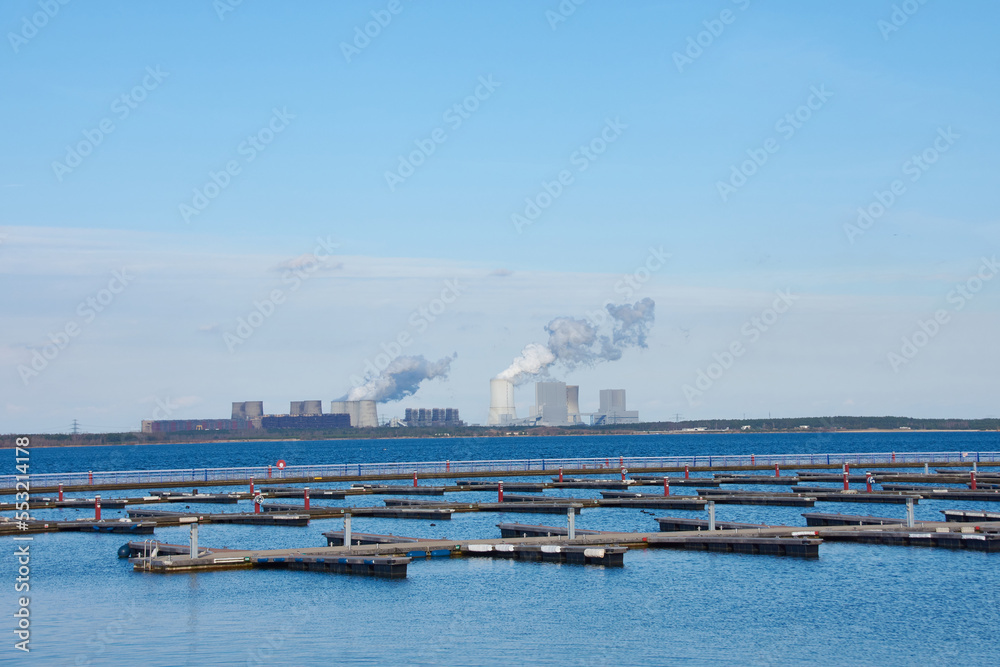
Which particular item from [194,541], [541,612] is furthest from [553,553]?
[194,541]

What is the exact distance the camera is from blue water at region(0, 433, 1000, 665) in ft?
105

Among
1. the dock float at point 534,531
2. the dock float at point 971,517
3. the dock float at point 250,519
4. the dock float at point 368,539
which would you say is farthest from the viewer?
the dock float at point 250,519

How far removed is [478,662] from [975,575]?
2331cm

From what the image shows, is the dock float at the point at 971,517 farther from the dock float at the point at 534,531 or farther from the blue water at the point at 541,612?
the dock float at the point at 534,531

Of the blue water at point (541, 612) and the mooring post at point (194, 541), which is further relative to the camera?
the mooring post at point (194, 541)

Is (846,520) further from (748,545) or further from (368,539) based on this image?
(368,539)

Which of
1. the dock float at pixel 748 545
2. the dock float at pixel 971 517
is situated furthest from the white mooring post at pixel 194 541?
the dock float at pixel 971 517

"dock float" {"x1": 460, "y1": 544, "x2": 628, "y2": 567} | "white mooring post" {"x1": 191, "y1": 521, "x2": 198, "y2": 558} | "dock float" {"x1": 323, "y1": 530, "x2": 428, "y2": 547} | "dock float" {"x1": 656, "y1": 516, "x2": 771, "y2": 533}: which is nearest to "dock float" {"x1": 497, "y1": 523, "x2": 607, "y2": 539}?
"dock float" {"x1": 460, "y1": 544, "x2": 628, "y2": 567}

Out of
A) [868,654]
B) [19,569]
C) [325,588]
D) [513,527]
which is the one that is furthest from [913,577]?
[19,569]

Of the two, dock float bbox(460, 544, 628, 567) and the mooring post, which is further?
dock float bbox(460, 544, 628, 567)

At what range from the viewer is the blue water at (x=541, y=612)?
32.0 metres

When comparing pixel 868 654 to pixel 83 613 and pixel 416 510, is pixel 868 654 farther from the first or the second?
pixel 416 510

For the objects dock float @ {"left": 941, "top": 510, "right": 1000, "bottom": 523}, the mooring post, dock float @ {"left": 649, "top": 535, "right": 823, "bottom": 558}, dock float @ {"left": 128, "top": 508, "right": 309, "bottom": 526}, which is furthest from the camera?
dock float @ {"left": 128, "top": 508, "right": 309, "bottom": 526}

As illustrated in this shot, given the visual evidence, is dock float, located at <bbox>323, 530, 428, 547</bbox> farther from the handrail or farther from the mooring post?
the handrail
